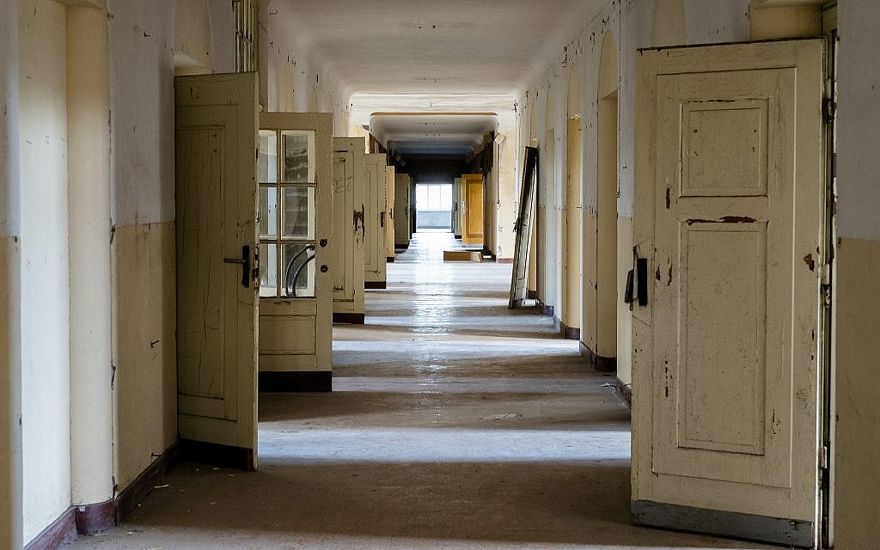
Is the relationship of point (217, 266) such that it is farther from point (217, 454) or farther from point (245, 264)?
point (217, 454)

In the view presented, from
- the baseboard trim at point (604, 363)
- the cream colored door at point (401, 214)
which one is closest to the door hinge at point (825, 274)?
the baseboard trim at point (604, 363)

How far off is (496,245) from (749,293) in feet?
59.2

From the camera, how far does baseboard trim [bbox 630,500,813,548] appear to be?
4.29 meters

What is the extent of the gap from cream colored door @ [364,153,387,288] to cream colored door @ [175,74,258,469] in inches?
360

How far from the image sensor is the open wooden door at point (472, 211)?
3041cm

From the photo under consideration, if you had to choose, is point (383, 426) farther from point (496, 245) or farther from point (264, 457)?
point (496, 245)

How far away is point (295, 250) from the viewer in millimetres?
7605

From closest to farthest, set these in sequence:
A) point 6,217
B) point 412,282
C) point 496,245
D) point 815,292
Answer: point 6,217 < point 815,292 < point 412,282 < point 496,245

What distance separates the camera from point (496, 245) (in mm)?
22359

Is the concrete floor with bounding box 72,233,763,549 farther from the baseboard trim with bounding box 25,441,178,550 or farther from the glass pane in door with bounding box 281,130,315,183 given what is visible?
the glass pane in door with bounding box 281,130,315,183

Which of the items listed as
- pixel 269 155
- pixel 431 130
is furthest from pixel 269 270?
pixel 431 130

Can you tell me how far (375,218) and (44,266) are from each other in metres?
11.1

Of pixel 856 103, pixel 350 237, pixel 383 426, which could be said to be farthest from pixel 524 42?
pixel 856 103

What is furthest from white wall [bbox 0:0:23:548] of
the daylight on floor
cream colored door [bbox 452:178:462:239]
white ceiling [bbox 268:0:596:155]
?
cream colored door [bbox 452:178:462:239]
